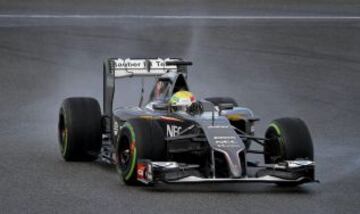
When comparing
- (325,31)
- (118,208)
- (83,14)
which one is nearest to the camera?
(118,208)

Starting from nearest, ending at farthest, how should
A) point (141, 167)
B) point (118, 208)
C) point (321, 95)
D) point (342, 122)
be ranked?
1. point (118, 208)
2. point (141, 167)
3. point (342, 122)
4. point (321, 95)

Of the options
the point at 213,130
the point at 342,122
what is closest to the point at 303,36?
the point at 342,122

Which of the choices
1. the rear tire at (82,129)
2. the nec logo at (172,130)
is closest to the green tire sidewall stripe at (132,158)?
the nec logo at (172,130)

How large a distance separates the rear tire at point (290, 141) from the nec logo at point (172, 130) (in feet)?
3.08

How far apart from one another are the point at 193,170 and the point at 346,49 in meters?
14.7

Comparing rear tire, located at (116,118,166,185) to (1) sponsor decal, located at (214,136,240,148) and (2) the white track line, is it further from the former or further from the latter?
(2) the white track line

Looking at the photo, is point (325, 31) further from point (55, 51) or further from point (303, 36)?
point (55, 51)

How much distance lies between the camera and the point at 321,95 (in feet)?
66.4

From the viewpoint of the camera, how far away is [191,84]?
21.0m

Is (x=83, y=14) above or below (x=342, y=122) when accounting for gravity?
above

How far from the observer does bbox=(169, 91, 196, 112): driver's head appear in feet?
41.8

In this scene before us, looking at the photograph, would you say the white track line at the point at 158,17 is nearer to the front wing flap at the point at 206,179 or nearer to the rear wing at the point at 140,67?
the rear wing at the point at 140,67

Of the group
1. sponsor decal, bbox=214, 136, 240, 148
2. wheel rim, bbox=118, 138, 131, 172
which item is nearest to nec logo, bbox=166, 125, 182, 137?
wheel rim, bbox=118, 138, 131, 172

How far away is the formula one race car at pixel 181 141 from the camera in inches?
459
